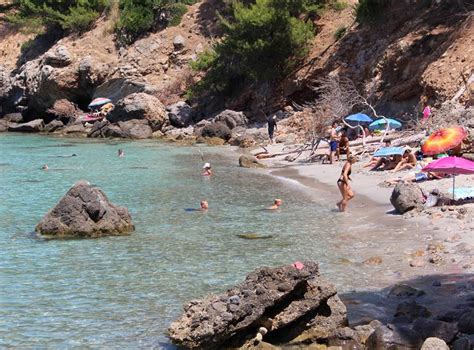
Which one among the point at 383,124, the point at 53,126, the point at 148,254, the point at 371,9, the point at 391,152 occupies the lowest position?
the point at 53,126

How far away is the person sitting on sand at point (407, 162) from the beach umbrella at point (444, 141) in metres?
5.21

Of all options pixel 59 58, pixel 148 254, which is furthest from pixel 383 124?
pixel 59 58

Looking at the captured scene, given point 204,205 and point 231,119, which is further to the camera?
point 231,119

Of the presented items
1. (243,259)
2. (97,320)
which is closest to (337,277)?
(243,259)

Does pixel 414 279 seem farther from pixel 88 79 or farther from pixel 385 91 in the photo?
pixel 88 79

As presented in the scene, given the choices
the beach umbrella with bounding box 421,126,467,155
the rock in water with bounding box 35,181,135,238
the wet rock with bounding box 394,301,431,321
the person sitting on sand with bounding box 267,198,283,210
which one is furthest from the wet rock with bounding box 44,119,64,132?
the wet rock with bounding box 394,301,431,321

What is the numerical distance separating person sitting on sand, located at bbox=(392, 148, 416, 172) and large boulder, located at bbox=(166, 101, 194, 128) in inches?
1067

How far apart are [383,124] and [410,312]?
22.4 metres

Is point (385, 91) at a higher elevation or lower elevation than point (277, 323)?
higher

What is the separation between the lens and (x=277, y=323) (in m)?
8.54

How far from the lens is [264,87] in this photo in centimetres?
4653

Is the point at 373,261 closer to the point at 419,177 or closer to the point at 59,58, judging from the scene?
the point at 419,177

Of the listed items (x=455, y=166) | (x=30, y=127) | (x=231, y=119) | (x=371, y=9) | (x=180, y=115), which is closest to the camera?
(x=455, y=166)

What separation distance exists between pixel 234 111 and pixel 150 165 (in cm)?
1673
